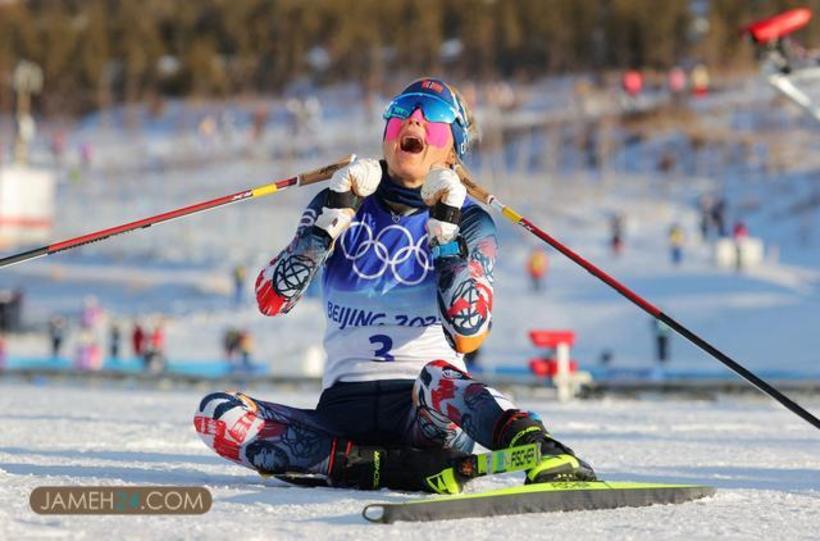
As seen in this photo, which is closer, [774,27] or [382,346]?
[382,346]

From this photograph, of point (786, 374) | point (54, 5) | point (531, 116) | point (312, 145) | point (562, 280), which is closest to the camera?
point (786, 374)

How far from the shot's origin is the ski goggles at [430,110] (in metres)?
5.58

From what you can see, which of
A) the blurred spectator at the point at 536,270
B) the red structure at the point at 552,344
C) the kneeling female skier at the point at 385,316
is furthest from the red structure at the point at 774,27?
the blurred spectator at the point at 536,270

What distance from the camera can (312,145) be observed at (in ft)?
291

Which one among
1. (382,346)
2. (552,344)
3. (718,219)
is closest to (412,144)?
(382,346)

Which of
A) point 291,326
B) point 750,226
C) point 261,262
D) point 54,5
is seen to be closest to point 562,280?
point 291,326

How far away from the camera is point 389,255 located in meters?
5.37

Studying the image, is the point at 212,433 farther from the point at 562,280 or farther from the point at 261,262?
the point at 261,262

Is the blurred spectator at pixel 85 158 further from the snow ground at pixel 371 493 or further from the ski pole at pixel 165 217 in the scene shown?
the ski pole at pixel 165 217

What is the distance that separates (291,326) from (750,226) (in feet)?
88.6

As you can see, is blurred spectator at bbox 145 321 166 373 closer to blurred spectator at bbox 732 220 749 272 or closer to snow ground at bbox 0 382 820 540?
snow ground at bbox 0 382 820 540

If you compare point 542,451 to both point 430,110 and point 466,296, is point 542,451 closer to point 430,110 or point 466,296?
point 466,296

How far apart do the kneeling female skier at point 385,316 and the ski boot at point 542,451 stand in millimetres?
287

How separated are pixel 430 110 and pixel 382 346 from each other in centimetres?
95
